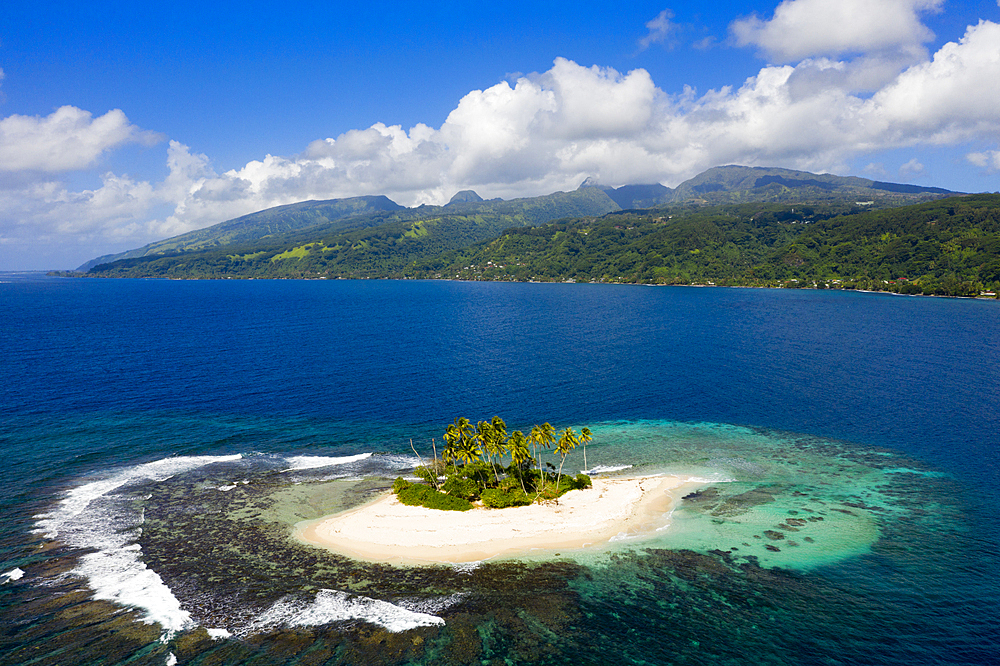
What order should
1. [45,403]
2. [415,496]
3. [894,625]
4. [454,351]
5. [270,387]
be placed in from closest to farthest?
1. [894,625]
2. [415,496]
3. [45,403]
4. [270,387]
5. [454,351]

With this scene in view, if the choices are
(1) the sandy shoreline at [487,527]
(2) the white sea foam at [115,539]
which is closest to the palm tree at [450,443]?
(1) the sandy shoreline at [487,527]

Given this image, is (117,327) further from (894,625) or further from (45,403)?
(894,625)

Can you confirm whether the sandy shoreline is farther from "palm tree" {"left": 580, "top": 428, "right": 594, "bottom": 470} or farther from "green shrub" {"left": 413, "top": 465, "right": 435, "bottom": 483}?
"palm tree" {"left": 580, "top": 428, "right": 594, "bottom": 470}

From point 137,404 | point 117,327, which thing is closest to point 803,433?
point 137,404

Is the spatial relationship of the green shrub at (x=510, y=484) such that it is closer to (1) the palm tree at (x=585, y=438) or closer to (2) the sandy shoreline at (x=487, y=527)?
(2) the sandy shoreline at (x=487, y=527)

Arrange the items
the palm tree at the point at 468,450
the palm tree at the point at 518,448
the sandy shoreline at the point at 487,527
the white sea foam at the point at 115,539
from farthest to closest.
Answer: the palm tree at the point at 468,450, the palm tree at the point at 518,448, the sandy shoreline at the point at 487,527, the white sea foam at the point at 115,539

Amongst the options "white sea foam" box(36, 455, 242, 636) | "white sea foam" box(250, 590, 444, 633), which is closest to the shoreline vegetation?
Result: "white sea foam" box(250, 590, 444, 633)
